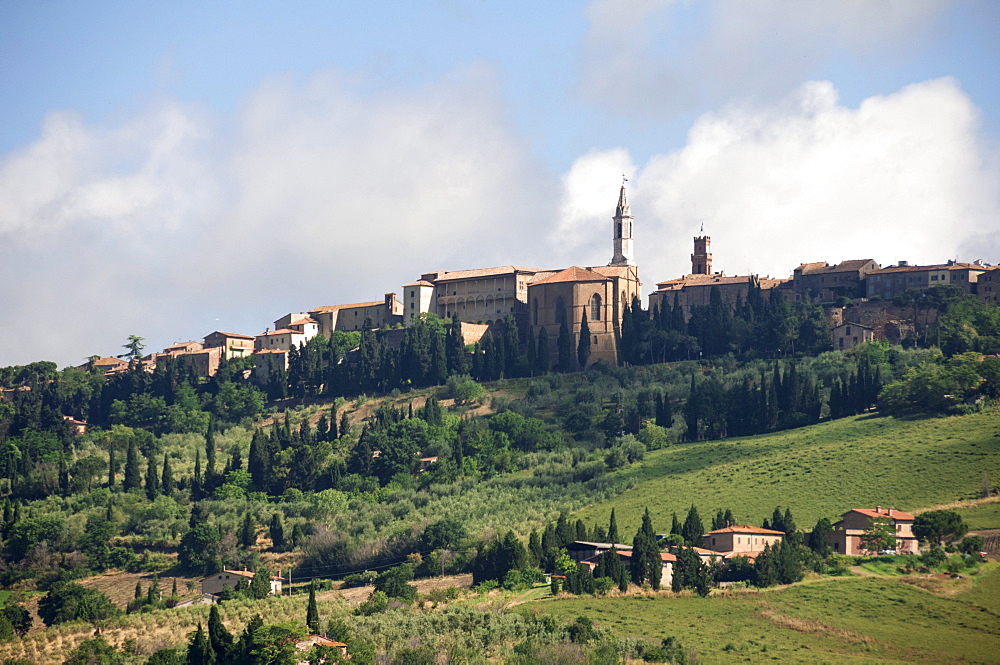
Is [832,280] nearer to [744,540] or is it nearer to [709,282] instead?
[709,282]

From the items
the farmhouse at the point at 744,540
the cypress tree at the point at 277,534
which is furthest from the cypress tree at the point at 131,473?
the farmhouse at the point at 744,540

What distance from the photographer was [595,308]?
11806 centimetres

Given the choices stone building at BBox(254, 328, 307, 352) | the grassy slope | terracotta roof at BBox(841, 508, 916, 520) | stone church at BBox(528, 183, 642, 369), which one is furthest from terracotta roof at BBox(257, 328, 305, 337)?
terracotta roof at BBox(841, 508, 916, 520)

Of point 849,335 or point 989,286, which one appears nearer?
point 849,335

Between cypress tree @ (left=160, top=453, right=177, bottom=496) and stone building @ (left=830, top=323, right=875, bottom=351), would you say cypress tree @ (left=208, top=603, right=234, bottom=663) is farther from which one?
stone building @ (left=830, top=323, right=875, bottom=351)

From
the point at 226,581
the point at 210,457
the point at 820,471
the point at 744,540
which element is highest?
the point at 210,457

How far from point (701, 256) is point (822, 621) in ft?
273

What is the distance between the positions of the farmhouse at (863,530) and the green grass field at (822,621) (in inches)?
162

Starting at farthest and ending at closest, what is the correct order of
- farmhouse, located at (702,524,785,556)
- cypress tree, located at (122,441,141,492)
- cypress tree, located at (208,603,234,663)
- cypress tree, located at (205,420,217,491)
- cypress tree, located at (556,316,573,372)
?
cypress tree, located at (556,316,573,372) < cypress tree, located at (122,441,141,492) < cypress tree, located at (205,420,217,491) < farmhouse, located at (702,524,785,556) < cypress tree, located at (208,603,234,663)

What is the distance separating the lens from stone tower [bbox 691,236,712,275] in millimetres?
145500

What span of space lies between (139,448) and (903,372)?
55073 mm

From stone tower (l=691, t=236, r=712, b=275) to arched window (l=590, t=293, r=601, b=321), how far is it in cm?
2947

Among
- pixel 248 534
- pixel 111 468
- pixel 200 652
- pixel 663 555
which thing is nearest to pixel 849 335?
pixel 663 555

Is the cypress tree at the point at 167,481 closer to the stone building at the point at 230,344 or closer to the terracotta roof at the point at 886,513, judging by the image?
the stone building at the point at 230,344
